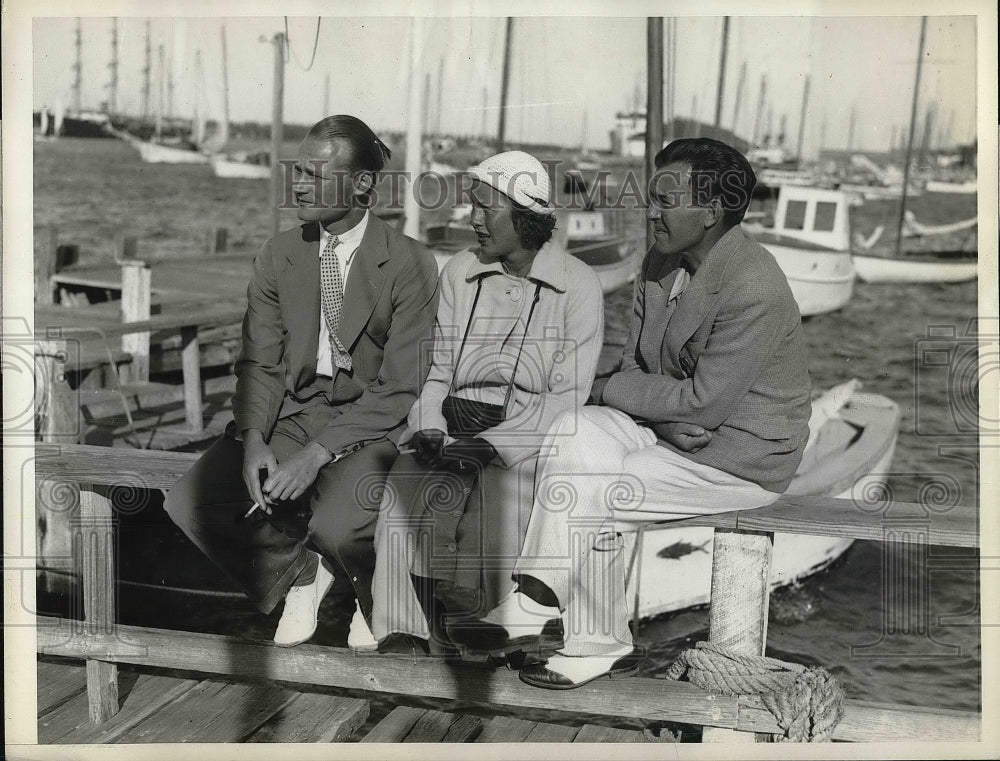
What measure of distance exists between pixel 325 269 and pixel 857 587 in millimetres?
6703

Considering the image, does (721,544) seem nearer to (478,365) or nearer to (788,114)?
(478,365)

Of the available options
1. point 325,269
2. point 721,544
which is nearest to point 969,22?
point 721,544

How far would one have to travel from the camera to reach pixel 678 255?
336 cm

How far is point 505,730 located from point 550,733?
0.50ft

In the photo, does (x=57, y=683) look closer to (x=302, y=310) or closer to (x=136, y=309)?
(x=302, y=310)

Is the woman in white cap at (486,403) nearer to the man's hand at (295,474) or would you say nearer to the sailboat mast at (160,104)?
the man's hand at (295,474)

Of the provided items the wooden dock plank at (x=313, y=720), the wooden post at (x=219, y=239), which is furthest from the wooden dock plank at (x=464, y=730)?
the wooden post at (x=219, y=239)

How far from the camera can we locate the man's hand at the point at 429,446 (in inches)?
131

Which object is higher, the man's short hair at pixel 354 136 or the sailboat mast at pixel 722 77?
the sailboat mast at pixel 722 77

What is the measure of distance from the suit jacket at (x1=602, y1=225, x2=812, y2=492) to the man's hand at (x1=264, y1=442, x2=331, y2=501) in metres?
0.90

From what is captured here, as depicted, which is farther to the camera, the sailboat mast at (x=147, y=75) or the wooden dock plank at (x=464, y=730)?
the sailboat mast at (x=147, y=75)

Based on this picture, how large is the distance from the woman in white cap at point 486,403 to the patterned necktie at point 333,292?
0.30 meters

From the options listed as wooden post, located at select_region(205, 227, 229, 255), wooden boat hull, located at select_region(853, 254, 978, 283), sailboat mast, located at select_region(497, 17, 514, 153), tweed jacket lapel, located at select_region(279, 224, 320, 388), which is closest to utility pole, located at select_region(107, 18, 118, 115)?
tweed jacket lapel, located at select_region(279, 224, 320, 388)

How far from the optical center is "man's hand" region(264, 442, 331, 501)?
329cm
